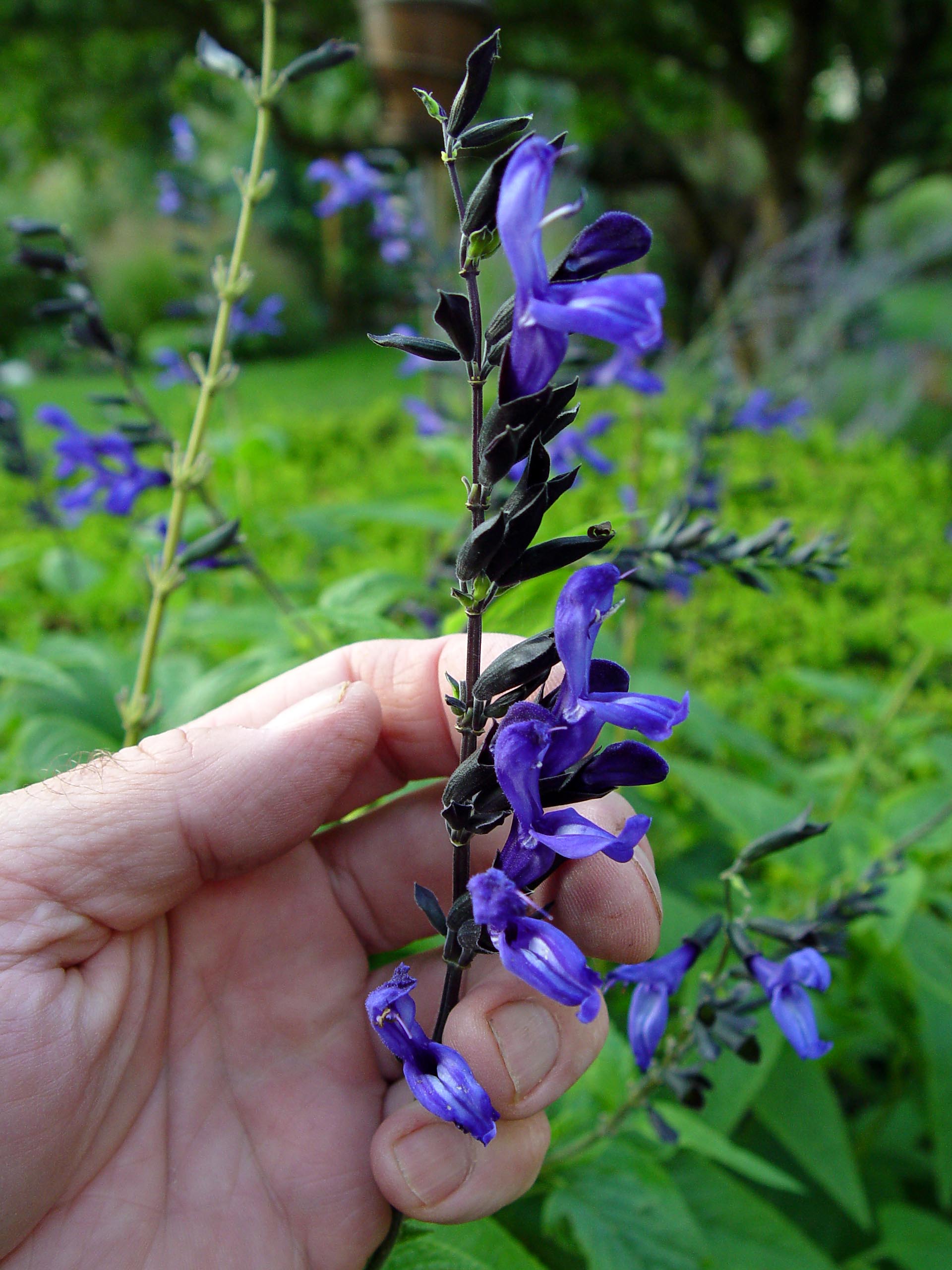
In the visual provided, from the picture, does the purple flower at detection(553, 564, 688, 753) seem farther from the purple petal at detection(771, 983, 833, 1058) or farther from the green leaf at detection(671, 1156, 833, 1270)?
the green leaf at detection(671, 1156, 833, 1270)

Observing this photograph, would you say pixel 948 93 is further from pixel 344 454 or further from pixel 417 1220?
pixel 417 1220

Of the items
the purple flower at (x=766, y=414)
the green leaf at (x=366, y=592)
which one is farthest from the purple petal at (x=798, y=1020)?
the purple flower at (x=766, y=414)

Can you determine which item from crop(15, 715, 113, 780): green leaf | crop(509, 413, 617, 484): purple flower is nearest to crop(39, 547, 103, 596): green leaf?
crop(15, 715, 113, 780): green leaf

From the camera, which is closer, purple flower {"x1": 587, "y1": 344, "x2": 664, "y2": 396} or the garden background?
the garden background

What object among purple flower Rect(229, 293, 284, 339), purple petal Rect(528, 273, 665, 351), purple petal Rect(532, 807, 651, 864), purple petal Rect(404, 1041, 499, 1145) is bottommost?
purple petal Rect(404, 1041, 499, 1145)

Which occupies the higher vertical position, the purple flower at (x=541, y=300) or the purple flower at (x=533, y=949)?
the purple flower at (x=541, y=300)

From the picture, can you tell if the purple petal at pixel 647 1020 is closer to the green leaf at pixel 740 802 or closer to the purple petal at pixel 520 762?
the purple petal at pixel 520 762

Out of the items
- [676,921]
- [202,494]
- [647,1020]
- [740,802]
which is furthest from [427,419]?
[647,1020]
